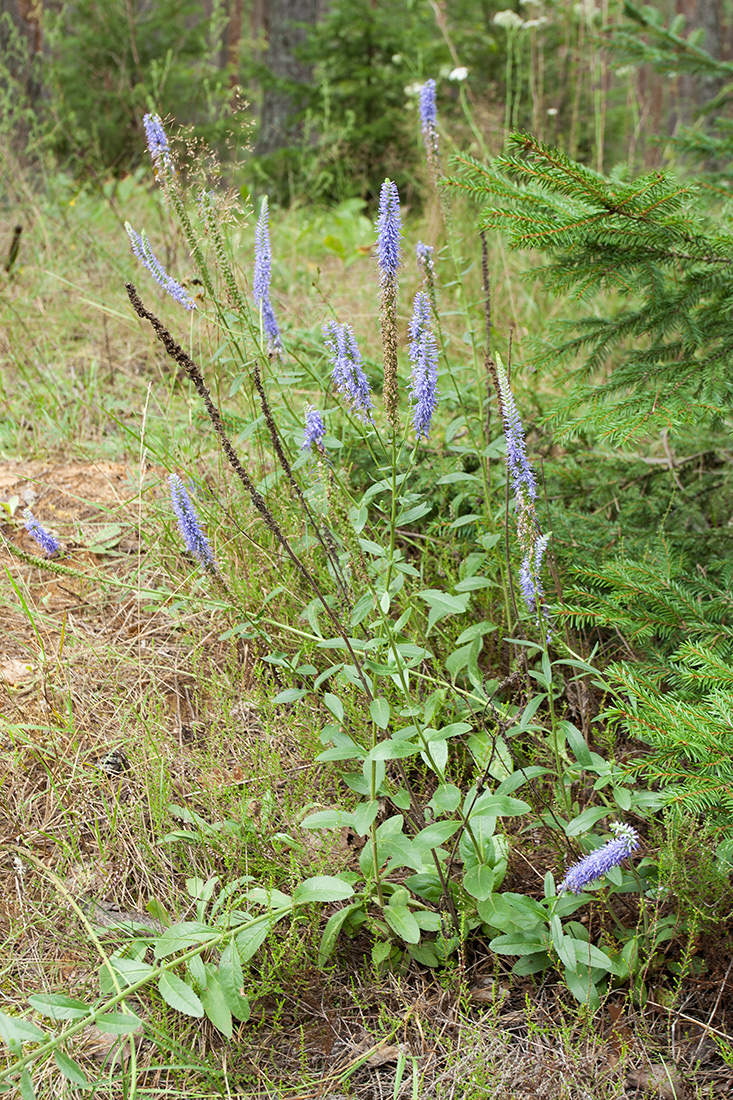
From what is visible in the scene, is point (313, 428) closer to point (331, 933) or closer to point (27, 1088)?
point (331, 933)

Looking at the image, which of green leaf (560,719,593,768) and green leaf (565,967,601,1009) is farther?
green leaf (560,719,593,768)

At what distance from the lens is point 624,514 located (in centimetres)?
258

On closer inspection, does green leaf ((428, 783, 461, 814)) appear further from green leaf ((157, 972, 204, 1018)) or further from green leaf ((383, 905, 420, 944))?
green leaf ((157, 972, 204, 1018))

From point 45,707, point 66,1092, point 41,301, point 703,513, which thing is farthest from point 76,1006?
point 41,301

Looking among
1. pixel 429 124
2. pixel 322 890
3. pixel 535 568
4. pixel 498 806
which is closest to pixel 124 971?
pixel 322 890

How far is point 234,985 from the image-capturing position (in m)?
1.49

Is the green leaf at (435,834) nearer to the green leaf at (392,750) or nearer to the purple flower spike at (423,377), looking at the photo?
the green leaf at (392,750)

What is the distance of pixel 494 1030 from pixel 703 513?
177 cm

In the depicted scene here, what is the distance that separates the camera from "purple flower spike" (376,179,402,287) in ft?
5.38

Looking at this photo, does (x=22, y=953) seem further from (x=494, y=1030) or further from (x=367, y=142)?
(x=367, y=142)

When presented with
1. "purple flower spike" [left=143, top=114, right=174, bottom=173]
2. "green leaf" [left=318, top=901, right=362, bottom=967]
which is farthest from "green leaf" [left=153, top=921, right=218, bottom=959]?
"purple flower spike" [left=143, top=114, right=174, bottom=173]

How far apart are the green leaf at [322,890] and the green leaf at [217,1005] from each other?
0.67ft

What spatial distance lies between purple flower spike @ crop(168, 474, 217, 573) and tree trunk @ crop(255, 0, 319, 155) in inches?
261

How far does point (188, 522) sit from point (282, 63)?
24.5 ft
